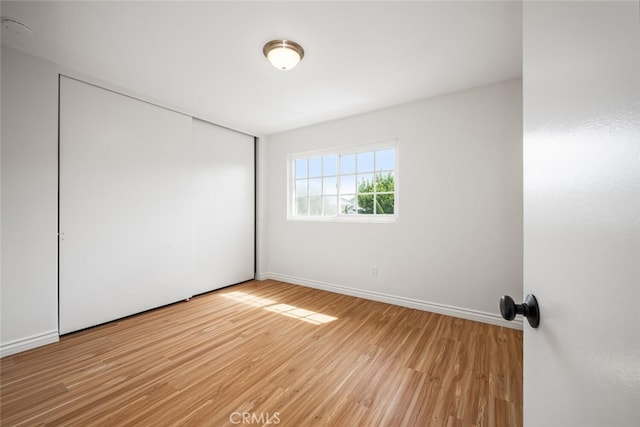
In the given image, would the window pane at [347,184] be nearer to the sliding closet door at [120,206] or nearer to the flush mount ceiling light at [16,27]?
the sliding closet door at [120,206]

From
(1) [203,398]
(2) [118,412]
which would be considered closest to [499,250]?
(1) [203,398]

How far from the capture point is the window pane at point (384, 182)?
3.14 m

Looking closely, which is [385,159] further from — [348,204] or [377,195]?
[348,204]

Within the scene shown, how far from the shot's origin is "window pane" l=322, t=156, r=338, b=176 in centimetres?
363

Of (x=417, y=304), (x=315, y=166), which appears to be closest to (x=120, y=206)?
(x=315, y=166)

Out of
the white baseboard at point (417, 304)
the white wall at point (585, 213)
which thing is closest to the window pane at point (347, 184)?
the white baseboard at point (417, 304)

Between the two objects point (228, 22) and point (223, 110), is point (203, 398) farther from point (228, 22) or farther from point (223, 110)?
point (223, 110)

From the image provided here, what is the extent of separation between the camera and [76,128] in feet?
7.61

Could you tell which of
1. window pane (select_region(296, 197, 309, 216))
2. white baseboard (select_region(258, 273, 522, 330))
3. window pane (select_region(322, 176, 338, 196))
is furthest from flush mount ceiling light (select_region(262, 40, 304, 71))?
white baseboard (select_region(258, 273, 522, 330))

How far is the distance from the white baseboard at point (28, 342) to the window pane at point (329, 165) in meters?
3.37

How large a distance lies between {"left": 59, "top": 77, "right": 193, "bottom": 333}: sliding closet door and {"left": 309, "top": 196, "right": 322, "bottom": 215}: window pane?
1.71 metres

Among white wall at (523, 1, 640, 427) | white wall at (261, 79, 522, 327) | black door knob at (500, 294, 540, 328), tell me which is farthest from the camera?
white wall at (261, 79, 522, 327)

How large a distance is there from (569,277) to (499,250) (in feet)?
7.99

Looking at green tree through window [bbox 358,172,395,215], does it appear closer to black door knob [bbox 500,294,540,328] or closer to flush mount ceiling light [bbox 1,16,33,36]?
black door knob [bbox 500,294,540,328]
